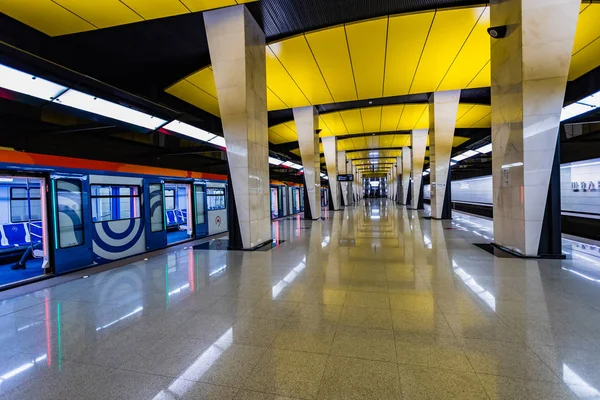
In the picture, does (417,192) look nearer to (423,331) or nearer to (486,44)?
(486,44)

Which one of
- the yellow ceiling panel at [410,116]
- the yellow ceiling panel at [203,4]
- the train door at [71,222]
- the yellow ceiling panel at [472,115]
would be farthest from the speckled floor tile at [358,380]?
the yellow ceiling panel at [472,115]

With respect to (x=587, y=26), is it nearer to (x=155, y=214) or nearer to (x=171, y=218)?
(x=155, y=214)

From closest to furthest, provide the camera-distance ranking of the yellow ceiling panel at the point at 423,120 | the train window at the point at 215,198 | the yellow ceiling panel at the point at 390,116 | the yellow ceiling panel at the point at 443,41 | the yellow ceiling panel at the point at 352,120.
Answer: the yellow ceiling panel at the point at 443,41, the train window at the point at 215,198, the yellow ceiling panel at the point at 390,116, the yellow ceiling panel at the point at 352,120, the yellow ceiling panel at the point at 423,120

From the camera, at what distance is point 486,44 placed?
751 centimetres

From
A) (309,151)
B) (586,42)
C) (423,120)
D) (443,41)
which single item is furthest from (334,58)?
(423,120)

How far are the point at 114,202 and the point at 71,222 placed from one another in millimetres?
1110

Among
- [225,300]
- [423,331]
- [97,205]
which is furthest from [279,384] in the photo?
[97,205]

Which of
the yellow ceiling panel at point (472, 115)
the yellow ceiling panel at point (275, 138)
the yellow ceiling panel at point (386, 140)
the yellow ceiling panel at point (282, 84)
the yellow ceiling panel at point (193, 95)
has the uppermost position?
the yellow ceiling panel at point (386, 140)

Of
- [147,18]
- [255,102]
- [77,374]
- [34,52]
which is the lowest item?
[77,374]

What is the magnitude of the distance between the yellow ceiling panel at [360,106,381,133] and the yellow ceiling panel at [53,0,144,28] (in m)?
10.4

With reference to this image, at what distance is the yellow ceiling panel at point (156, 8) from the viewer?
5.12 meters

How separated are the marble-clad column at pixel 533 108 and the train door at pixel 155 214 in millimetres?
8870

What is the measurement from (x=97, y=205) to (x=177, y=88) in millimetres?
4443

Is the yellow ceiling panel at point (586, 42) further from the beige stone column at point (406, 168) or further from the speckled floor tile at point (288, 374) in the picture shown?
the beige stone column at point (406, 168)
